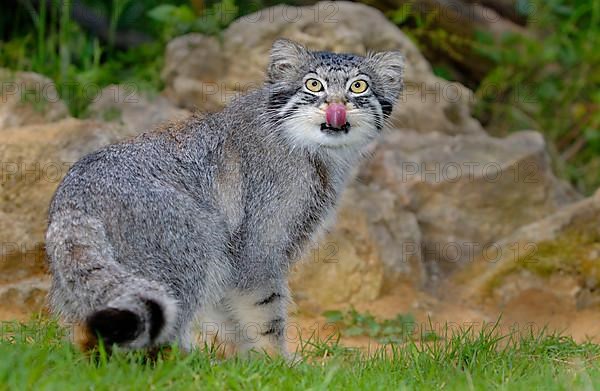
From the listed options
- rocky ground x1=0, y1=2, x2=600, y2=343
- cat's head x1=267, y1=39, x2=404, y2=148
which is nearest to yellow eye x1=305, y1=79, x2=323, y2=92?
cat's head x1=267, y1=39, x2=404, y2=148

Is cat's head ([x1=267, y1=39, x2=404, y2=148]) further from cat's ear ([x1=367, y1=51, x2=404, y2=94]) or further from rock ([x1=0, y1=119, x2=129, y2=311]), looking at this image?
rock ([x1=0, y1=119, x2=129, y2=311])

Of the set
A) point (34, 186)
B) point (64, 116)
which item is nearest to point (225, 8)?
point (64, 116)

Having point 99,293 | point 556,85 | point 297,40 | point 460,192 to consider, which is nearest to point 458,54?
point 556,85

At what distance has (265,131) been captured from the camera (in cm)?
725

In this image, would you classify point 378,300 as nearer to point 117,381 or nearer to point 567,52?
point 117,381

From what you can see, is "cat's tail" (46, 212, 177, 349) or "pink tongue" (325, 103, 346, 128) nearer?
"cat's tail" (46, 212, 177, 349)

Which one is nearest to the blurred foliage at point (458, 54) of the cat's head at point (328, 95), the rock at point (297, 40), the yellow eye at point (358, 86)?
the rock at point (297, 40)

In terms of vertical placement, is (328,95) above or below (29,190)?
above

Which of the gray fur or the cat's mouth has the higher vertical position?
the cat's mouth

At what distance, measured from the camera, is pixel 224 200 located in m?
6.98

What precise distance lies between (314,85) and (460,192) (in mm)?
3396

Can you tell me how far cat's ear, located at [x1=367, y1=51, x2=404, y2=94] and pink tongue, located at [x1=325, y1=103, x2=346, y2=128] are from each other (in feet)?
2.49

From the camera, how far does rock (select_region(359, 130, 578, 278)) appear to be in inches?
390

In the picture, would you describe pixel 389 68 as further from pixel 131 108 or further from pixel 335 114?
pixel 131 108
